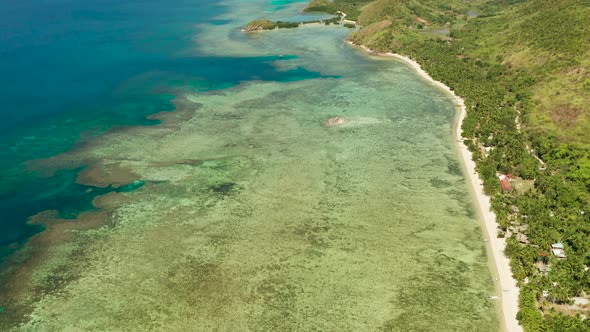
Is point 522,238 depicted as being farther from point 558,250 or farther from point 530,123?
point 530,123

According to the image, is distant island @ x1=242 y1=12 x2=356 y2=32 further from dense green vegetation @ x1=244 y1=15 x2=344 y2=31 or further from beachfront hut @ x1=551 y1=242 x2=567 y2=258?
beachfront hut @ x1=551 y1=242 x2=567 y2=258

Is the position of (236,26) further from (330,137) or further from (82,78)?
(330,137)

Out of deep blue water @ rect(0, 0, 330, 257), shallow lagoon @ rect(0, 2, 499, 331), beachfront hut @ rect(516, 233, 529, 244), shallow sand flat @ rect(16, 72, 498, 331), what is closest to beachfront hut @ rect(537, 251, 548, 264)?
beachfront hut @ rect(516, 233, 529, 244)

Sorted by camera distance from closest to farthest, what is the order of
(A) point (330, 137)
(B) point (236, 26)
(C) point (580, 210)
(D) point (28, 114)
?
(C) point (580, 210) < (A) point (330, 137) < (D) point (28, 114) < (B) point (236, 26)

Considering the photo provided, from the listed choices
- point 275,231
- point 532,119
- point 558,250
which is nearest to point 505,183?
point 558,250

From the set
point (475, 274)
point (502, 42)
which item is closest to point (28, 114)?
point (475, 274)
